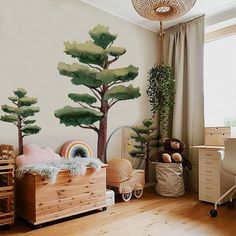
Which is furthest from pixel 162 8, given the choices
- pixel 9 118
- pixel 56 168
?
pixel 9 118

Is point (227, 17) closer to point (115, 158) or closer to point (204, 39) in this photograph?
point (204, 39)

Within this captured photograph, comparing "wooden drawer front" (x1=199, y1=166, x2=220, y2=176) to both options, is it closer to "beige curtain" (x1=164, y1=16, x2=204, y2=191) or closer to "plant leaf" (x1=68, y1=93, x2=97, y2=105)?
"beige curtain" (x1=164, y1=16, x2=204, y2=191)

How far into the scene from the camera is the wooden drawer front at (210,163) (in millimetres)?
2855

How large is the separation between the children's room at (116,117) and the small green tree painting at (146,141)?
0.02 meters

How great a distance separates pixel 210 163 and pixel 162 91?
1185mm

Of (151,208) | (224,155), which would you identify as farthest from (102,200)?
(224,155)

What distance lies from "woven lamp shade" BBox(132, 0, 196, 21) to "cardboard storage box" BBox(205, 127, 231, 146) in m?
1.61

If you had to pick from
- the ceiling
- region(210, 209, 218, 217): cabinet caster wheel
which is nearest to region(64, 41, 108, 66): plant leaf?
the ceiling

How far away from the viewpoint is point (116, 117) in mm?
3377

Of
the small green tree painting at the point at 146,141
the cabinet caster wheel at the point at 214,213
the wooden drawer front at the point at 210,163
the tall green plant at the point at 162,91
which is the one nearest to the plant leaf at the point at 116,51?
the tall green plant at the point at 162,91

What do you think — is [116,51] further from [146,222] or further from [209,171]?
[146,222]

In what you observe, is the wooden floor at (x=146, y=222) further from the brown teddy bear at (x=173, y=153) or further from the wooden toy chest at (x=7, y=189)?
the brown teddy bear at (x=173, y=153)

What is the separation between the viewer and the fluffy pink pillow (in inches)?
96.0

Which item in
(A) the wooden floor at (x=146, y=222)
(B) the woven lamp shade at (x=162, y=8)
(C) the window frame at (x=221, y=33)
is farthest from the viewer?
(C) the window frame at (x=221, y=33)
